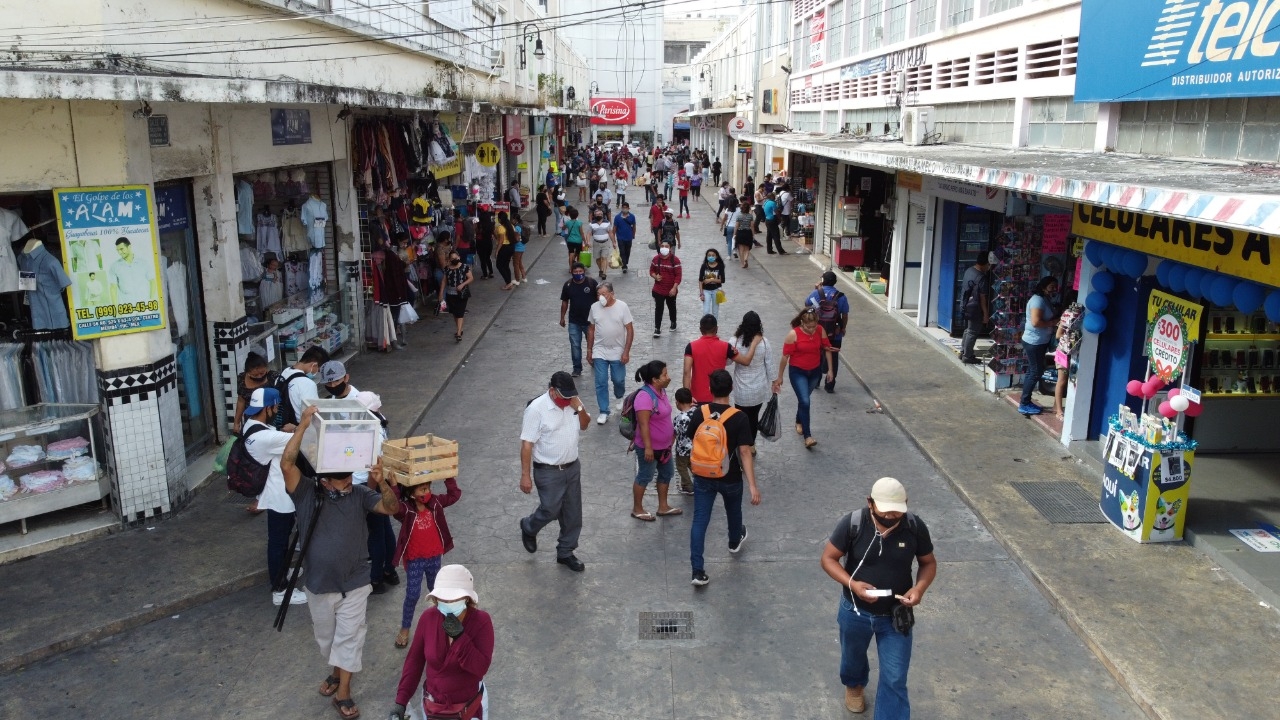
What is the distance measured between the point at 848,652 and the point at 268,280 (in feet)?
28.5

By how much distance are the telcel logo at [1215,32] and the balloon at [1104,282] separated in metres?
1.95

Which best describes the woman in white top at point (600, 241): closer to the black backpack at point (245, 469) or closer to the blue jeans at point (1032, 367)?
the blue jeans at point (1032, 367)

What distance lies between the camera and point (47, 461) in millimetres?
7879

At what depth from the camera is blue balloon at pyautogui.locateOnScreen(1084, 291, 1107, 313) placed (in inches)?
363

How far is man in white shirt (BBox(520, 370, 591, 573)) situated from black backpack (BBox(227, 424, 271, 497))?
1814 millimetres

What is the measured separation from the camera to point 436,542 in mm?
Result: 6113

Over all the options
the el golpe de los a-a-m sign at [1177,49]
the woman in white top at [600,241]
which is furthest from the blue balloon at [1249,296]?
A: the woman in white top at [600,241]

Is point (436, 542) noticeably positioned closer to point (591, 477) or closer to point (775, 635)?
point (775, 635)

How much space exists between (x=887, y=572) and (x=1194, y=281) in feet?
14.3

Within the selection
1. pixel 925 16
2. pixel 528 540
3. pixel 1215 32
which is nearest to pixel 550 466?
pixel 528 540

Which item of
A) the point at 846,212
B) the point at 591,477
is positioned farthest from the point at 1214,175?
the point at 846,212

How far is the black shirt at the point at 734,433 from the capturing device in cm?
681

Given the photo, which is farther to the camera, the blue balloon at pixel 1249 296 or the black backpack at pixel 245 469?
the blue balloon at pixel 1249 296

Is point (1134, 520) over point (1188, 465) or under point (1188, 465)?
under
